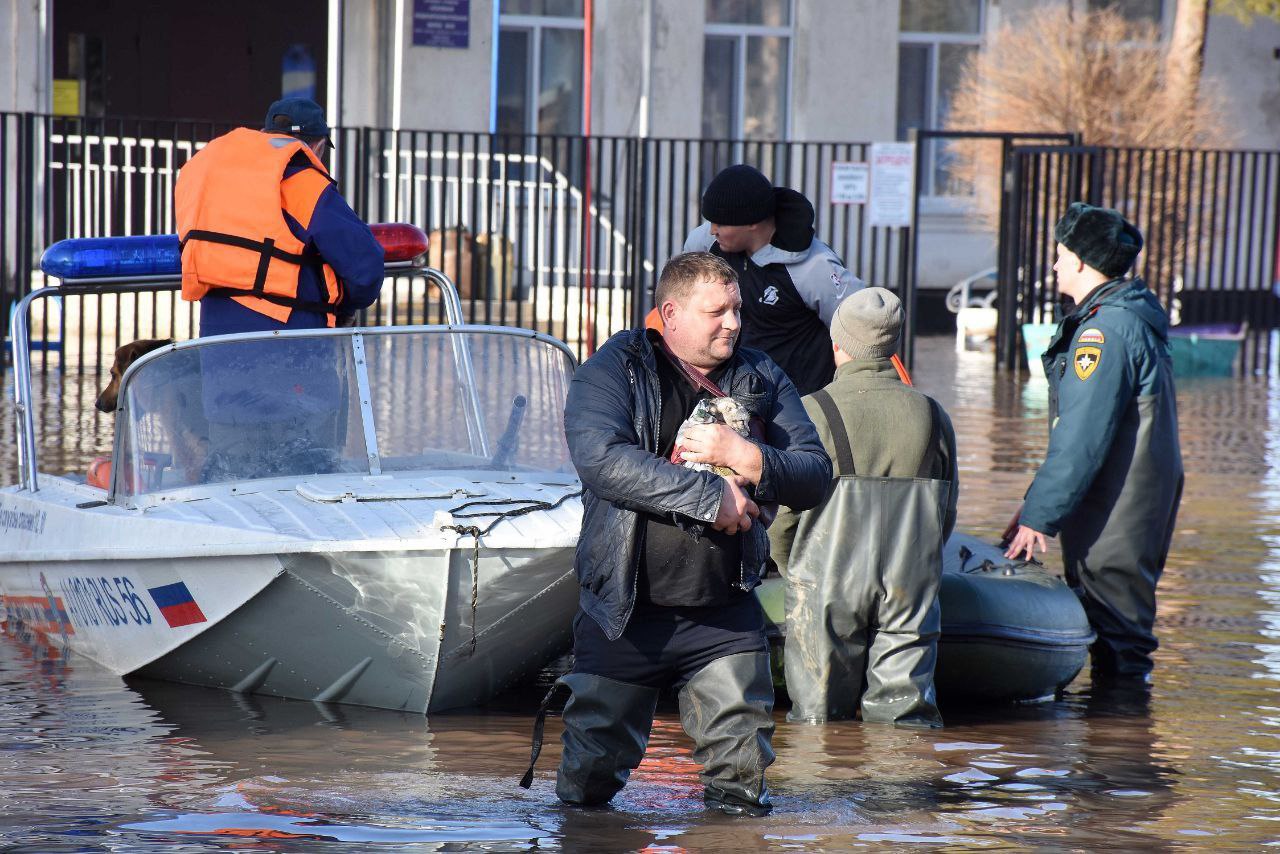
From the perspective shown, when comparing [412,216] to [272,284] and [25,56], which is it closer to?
[25,56]

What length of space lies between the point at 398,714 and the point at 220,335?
142cm

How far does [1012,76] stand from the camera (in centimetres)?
2141

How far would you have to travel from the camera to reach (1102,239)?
6922mm

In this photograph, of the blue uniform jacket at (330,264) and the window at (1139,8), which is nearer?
the blue uniform jacket at (330,264)

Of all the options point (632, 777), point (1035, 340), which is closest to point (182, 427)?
point (632, 777)

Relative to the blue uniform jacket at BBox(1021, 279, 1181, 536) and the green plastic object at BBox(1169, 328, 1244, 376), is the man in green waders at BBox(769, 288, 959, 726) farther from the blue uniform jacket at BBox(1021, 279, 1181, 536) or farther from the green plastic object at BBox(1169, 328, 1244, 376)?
the green plastic object at BBox(1169, 328, 1244, 376)

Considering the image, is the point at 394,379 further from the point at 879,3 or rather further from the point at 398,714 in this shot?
the point at 879,3

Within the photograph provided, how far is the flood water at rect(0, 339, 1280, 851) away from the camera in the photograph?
15.6 ft

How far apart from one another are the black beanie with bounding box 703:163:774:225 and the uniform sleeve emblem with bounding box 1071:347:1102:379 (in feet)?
4.14

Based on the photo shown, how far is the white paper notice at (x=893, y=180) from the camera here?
18.4m

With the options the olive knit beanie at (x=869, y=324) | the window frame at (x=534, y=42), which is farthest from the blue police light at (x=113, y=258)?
the window frame at (x=534, y=42)

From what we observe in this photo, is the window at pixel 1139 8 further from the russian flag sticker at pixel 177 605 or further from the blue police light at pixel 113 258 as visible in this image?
the russian flag sticker at pixel 177 605

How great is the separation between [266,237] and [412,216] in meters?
10.8

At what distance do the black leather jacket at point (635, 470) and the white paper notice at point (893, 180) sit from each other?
13.9 m
